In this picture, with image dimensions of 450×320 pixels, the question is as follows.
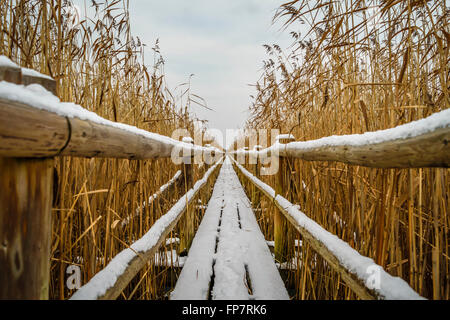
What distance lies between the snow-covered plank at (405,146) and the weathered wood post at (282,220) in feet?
3.60

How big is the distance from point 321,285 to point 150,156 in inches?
46.7

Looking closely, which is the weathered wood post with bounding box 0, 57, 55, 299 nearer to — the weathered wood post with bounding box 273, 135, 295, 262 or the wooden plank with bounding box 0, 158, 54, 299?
the wooden plank with bounding box 0, 158, 54, 299

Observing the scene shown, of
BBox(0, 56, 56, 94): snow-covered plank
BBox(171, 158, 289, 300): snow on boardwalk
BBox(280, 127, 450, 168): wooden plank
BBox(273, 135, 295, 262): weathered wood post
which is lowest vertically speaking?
BBox(171, 158, 289, 300): snow on boardwalk

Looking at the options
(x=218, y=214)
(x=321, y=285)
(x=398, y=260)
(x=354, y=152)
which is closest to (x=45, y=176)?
(x=354, y=152)

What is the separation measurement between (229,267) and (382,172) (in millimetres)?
1198

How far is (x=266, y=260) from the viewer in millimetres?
1774

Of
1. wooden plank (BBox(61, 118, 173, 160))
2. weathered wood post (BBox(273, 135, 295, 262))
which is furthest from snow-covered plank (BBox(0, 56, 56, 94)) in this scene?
weathered wood post (BBox(273, 135, 295, 262))

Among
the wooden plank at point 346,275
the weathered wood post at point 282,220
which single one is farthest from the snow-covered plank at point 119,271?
the weathered wood post at point 282,220

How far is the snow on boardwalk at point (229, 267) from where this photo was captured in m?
1.38

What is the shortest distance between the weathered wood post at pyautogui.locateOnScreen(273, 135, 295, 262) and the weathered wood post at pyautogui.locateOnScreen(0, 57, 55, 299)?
63.8 inches

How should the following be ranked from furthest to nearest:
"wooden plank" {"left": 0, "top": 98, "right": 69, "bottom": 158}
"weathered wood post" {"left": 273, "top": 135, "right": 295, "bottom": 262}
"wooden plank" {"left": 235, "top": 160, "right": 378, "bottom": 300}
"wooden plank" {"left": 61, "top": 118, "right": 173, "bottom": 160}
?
"weathered wood post" {"left": 273, "top": 135, "right": 295, "bottom": 262}
"wooden plank" {"left": 235, "top": 160, "right": 378, "bottom": 300}
"wooden plank" {"left": 61, "top": 118, "right": 173, "bottom": 160}
"wooden plank" {"left": 0, "top": 98, "right": 69, "bottom": 158}

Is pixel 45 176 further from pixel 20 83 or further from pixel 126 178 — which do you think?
pixel 126 178

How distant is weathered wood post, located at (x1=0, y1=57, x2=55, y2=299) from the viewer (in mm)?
434

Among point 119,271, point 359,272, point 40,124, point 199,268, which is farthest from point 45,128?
point 199,268
